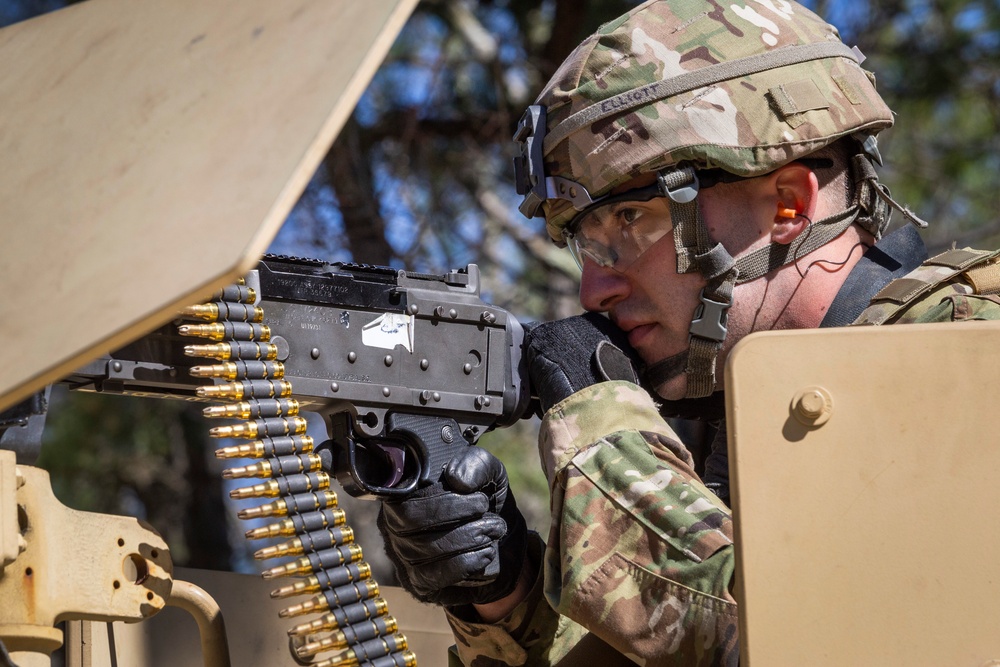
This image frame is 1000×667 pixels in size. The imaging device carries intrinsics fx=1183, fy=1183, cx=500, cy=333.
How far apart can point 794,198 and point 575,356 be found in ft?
2.54

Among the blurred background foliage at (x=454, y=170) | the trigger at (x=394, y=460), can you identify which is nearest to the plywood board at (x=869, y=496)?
the trigger at (x=394, y=460)

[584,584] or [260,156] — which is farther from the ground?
[260,156]

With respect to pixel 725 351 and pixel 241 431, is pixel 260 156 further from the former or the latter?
pixel 725 351

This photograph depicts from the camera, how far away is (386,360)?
2914 mm

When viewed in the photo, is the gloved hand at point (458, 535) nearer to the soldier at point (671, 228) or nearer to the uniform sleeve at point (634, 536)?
the soldier at point (671, 228)

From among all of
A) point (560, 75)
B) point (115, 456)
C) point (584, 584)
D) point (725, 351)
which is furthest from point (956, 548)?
point (115, 456)

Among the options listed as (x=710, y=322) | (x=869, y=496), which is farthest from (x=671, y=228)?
(x=869, y=496)

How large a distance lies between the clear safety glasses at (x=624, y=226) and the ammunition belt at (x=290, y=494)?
0.89 meters

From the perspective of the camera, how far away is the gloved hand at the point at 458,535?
284 centimetres

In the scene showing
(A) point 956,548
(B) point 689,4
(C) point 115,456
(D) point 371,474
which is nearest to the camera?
(A) point 956,548

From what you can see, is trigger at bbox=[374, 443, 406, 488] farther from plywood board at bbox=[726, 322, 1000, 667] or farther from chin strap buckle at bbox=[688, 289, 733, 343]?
plywood board at bbox=[726, 322, 1000, 667]

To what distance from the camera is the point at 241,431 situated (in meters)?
2.89

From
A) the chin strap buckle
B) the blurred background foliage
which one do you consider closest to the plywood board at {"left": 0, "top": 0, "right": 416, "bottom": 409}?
the chin strap buckle

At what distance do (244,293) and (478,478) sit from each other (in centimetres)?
73
